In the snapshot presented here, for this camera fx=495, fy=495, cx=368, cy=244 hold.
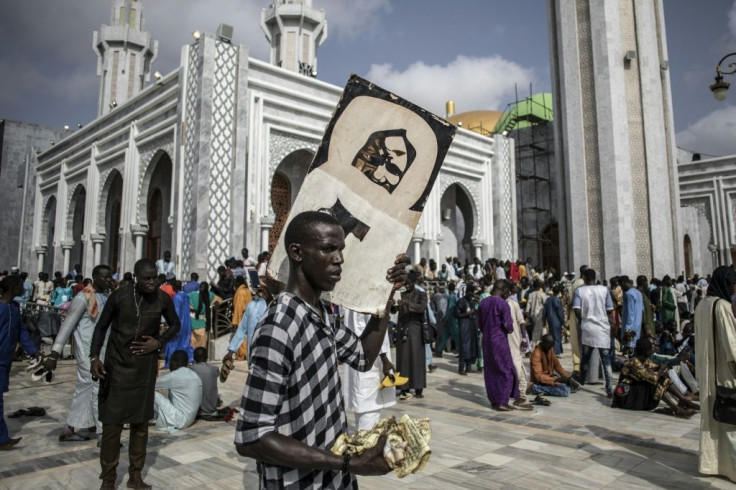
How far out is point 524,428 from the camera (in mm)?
4926

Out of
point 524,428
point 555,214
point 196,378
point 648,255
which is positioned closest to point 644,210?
point 648,255

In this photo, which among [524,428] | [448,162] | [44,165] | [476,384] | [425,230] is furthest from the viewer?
[44,165]

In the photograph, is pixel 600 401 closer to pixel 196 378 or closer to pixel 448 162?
pixel 196 378

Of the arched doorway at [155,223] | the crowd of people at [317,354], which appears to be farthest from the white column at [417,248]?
the arched doorway at [155,223]

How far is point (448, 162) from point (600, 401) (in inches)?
565

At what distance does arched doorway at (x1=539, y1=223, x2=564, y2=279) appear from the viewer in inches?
909

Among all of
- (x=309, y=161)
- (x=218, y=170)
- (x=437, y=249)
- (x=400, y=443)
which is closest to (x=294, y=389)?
(x=400, y=443)

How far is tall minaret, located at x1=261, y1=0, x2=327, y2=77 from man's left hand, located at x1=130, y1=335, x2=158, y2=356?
1815 cm

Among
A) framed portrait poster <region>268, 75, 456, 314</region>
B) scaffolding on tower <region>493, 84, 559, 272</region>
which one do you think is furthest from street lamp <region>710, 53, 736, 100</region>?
scaffolding on tower <region>493, 84, 559, 272</region>

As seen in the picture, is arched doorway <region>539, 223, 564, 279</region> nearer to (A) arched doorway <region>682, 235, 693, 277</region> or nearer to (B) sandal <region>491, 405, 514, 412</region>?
(A) arched doorway <region>682, 235, 693, 277</region>

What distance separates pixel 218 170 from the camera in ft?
42.6

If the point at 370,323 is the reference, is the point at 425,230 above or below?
above

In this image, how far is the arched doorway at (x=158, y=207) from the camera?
16047 millimetres

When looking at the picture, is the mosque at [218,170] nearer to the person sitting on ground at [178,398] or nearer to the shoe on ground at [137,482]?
the person sitting on ground at [178,398]
